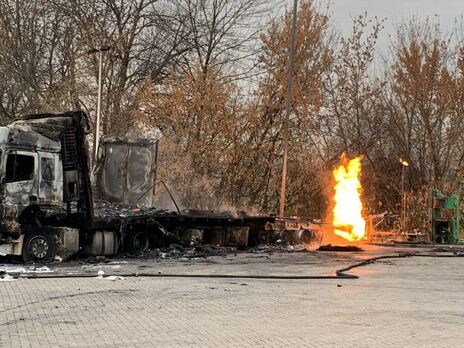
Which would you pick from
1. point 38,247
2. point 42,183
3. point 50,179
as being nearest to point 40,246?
point 38,247

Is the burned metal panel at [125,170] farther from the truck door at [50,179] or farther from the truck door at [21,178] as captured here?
the truck door at [21,178]

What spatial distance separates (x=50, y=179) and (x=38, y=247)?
1.86m

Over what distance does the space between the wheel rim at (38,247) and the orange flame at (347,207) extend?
1406cm

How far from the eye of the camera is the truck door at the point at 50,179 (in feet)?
60.1

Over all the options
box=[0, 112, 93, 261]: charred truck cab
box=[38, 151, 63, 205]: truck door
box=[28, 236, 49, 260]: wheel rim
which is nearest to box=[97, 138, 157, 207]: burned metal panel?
box=[0, 112, 93, 261]: charred truck cab

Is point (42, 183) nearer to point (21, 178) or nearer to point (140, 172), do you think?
point (21, 178)

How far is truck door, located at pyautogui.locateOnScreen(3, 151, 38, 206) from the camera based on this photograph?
17.8m

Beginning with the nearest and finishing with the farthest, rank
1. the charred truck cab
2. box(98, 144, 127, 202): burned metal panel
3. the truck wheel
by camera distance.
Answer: the charred truck cab → the truck wheel → box(98, 144, 127, 202): burned metal panel

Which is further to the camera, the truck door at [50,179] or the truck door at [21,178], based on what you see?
the truck door at [50,179]

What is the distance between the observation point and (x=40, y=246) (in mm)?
18172

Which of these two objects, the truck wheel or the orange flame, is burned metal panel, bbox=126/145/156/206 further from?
the orange flame

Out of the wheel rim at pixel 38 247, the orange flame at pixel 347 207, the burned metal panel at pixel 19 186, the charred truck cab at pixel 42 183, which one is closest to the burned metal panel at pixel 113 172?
the charred truck cab at pixel 42 183

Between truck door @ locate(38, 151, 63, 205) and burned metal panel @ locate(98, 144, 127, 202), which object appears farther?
burned metal panel @ locate(98, 144, 127, 202)

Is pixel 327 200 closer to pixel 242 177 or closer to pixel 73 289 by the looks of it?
pixel 242 177
